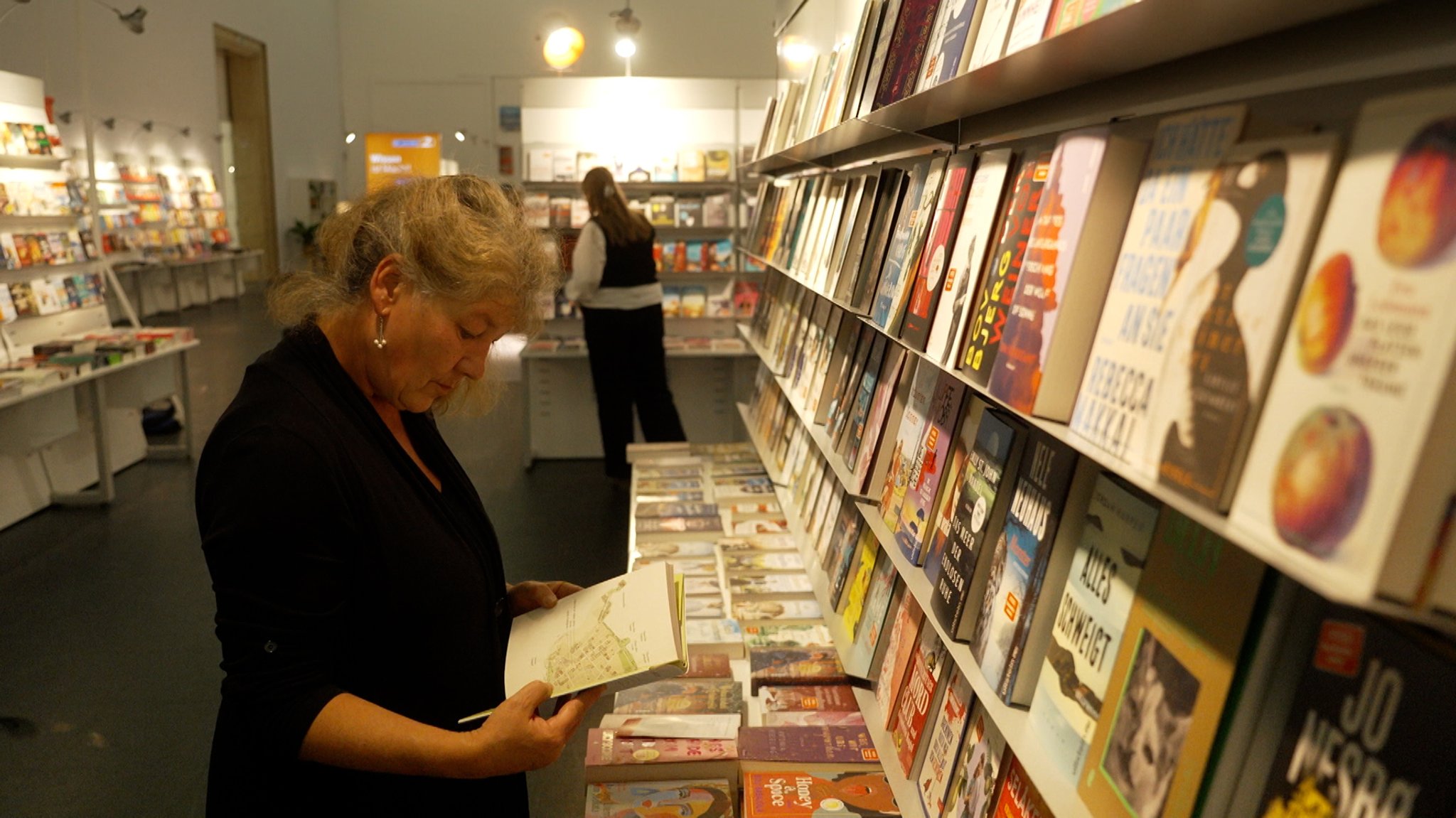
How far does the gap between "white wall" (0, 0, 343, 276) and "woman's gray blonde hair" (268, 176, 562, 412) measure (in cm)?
693

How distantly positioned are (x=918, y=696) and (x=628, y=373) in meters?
4.40

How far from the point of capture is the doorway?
1548 centimetres

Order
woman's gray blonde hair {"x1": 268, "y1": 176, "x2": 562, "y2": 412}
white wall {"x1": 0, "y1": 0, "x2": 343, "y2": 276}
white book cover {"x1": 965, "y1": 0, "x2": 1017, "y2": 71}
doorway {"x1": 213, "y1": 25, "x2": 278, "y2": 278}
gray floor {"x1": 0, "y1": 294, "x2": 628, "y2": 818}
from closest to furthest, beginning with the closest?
woman's gray blonde hair {"x1": 268, "y1": 176, "x2": 562, "y2": 412} → white book cover {"x1": 965, "y1": 0, "x2": 1017, "y2": 71} → gray floor {"x1": 0, "y1": 294, "x2": 628, "y2": 818} → white wall {"x1": 0, "y1": 0, "x2": 343, "y2": 276} → doorway {"x1": 213, "y1": 25, "x2": 278, "y2": 278}

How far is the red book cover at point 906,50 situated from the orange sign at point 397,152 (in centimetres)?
1267

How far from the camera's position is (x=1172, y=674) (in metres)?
1.03

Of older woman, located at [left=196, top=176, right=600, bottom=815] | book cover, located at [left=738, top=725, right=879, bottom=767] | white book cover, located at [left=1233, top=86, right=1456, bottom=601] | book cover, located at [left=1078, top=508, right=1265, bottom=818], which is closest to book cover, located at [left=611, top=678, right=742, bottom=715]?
book cover, located at [left=738, top=725, right=879, bottom=767]

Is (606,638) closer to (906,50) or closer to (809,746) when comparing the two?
(809,746)

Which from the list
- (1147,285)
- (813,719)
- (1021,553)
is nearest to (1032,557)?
(1021,553)

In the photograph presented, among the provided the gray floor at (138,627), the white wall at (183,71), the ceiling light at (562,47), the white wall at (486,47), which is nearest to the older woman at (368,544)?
the gray floor at (138,627)

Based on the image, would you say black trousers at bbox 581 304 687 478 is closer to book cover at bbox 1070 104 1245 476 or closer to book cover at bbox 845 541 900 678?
book cover at bbox 845 541 900 678

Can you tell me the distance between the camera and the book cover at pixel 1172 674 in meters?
0.96

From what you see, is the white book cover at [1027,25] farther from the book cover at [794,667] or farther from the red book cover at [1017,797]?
the book cover at [794,667]

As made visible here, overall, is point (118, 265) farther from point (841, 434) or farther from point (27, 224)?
point (841, 434)

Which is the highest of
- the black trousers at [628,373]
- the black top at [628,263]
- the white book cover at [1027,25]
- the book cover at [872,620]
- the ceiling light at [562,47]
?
the ceiling light at [562,47]
